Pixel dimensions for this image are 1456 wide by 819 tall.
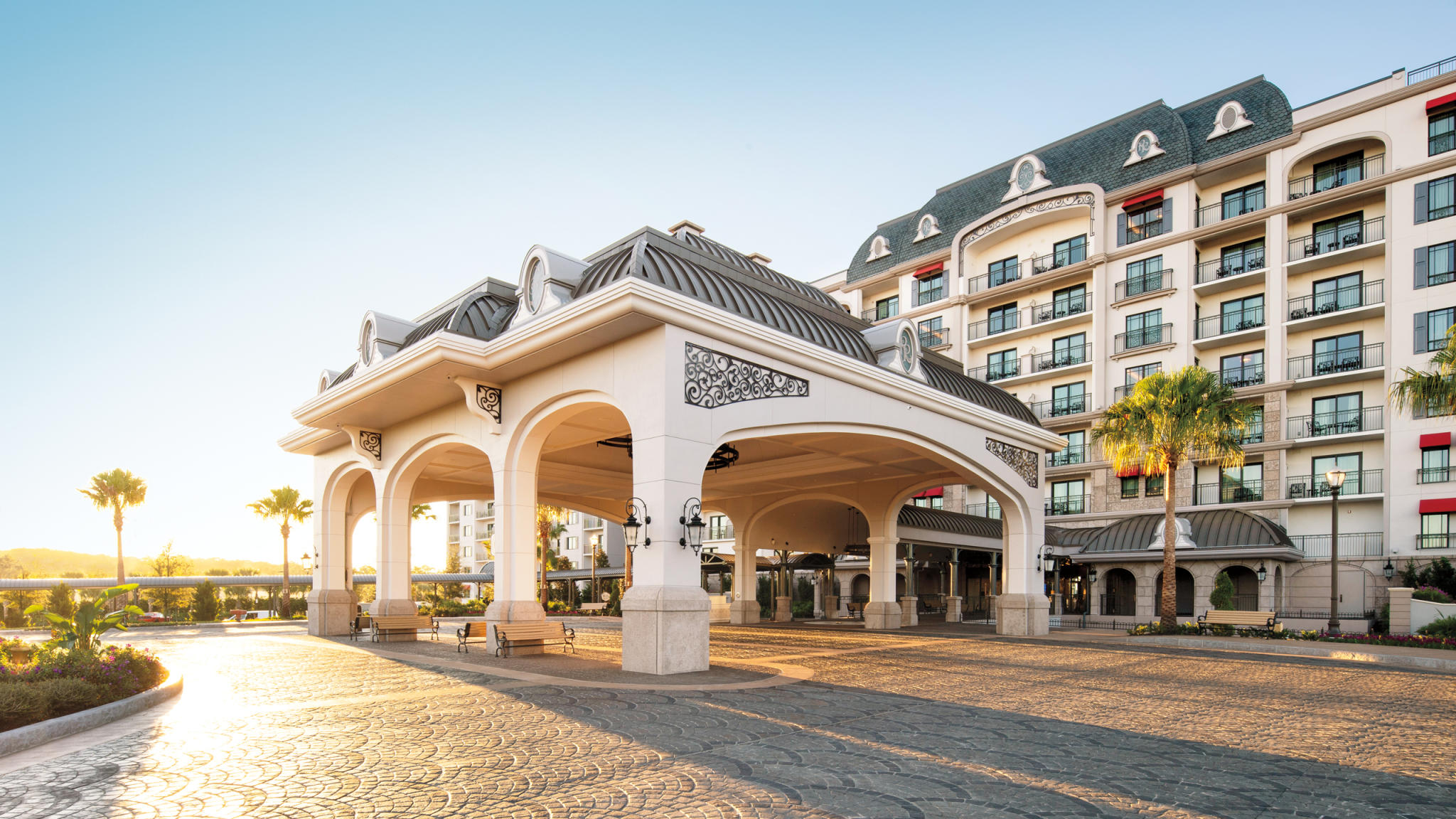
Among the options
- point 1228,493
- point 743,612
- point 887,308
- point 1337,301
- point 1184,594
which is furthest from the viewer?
point 887,308

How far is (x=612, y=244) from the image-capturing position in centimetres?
1906

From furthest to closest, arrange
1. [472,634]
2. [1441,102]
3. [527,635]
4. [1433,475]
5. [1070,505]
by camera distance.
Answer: [1070,505] < [1441,102] < [1433,475] < [472,634] < [527,635]

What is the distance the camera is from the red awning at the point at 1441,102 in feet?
107

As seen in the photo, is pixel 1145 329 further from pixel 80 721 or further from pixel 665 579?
pixel 80 721

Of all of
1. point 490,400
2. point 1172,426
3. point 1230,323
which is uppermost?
point 1230,323

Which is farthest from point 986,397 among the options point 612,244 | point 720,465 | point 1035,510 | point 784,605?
point 784,605

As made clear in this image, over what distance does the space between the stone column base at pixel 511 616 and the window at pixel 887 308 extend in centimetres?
3987

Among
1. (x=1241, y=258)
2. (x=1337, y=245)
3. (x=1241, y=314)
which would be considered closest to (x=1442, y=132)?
(x=1337, y=245)

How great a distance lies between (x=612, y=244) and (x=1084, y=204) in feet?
109

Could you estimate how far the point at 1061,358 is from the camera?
1767 inches

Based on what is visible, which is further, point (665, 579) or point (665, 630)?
point (665, 579)

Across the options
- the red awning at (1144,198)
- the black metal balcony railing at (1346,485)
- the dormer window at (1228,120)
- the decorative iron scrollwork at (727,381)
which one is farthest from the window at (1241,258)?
the decorative iron scrollwork at (727,381)

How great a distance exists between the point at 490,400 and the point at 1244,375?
36.2 m

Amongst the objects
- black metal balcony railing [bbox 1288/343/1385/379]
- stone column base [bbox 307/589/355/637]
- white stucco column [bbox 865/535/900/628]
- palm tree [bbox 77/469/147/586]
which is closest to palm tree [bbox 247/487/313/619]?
palm tree [bbox 77/469/147/586]
